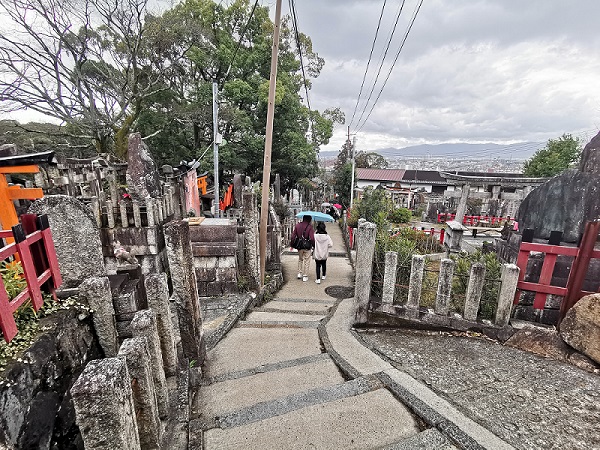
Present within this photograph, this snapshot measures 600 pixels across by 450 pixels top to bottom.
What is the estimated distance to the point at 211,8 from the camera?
16.8 m

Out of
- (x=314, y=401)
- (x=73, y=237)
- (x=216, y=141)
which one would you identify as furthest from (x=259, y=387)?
(x=216, y=141)

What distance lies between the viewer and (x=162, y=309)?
2.57m

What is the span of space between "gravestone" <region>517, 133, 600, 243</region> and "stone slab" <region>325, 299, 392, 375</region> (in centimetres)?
386

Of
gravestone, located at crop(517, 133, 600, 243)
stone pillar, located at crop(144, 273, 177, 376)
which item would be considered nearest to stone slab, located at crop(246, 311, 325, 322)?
stone pillar, located at crop(144, 273, 177, 376)

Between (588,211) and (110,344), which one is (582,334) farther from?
(110,344)

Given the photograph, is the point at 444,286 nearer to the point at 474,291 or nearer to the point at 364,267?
the point at 474,291

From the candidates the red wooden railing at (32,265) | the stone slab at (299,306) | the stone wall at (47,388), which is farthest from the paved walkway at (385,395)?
the red wooden railing at (32,265)

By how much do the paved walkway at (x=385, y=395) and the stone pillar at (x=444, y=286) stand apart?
1.29ft

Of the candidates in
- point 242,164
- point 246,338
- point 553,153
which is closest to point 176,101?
point 242,164

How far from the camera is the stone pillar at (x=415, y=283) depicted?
4.25 m

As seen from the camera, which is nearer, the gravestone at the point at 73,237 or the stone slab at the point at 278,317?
the gravestone at the point at 73,237

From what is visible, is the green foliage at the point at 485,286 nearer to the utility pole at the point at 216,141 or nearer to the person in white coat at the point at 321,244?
the person in white coat at the point at 321,244

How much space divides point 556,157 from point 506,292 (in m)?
30.7

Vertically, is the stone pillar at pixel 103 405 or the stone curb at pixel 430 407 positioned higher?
the stone pillar at pixel 103 405
